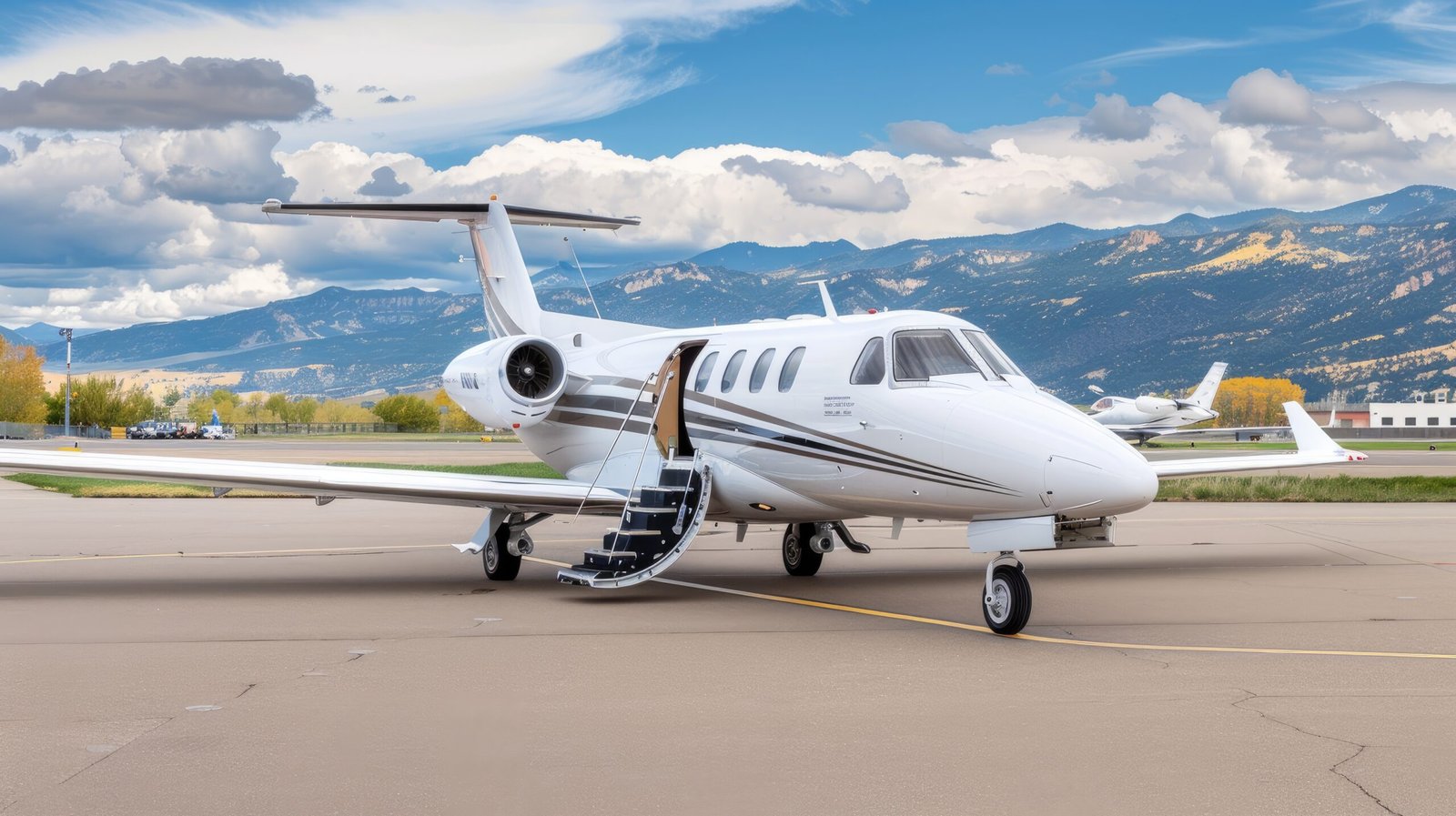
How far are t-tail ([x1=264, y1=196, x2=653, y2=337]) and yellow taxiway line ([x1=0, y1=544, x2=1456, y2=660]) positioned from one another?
3.69 metres

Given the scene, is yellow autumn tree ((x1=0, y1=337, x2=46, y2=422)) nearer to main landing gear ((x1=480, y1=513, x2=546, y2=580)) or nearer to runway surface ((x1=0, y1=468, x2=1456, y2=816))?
runway surface ((x1=0, y1=468, x2=1456, y2=816))

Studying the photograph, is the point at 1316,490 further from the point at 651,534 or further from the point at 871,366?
the point at 651,534

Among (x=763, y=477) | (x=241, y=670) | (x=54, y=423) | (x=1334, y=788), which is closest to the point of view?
(x=1334, y=788)

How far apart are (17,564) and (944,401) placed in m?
12.8

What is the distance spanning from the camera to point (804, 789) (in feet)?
20.5

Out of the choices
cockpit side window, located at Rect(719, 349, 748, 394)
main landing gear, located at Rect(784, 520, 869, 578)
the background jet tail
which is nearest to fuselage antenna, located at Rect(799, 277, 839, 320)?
cockpit side window, located at Rect(719, 349, 748, 394)

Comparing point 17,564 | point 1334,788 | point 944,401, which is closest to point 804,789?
point 1334,788

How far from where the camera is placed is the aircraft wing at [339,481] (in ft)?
45.4

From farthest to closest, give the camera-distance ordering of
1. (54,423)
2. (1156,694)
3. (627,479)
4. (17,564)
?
(54,423) < (17,564) < (627,479) < (1156,694)

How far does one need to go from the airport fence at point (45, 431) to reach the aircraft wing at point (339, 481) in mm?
104538

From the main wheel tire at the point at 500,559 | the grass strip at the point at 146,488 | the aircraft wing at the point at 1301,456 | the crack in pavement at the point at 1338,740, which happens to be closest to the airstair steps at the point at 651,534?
the main wheel tire at the point at 500,559

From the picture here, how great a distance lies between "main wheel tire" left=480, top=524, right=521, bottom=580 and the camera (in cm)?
1570

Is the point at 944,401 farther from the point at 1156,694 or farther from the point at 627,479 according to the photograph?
the point at 627,479

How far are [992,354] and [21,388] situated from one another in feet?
461
